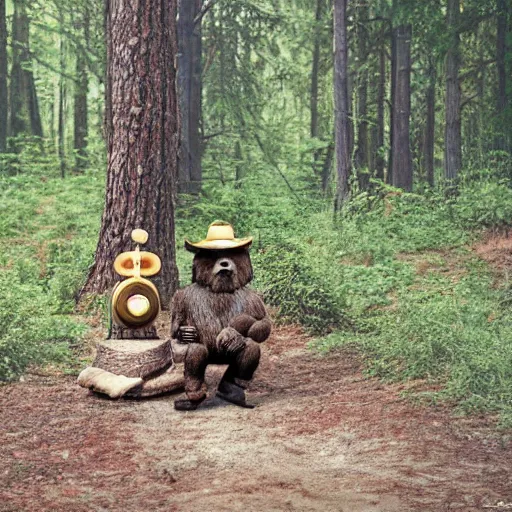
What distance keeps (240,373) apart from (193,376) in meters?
0.40

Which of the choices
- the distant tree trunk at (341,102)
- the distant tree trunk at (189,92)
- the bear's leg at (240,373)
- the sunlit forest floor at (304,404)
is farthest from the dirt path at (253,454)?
the distant tree trunk at (341,102)

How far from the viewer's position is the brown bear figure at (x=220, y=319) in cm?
725

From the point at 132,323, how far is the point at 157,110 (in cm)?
372

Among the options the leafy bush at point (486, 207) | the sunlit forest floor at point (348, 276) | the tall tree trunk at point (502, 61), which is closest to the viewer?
the sunlit forest floor at point (348, 276)

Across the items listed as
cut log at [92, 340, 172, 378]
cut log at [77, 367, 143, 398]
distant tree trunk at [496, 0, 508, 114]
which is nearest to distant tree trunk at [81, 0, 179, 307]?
cut log at [92, 340, 172, 378]

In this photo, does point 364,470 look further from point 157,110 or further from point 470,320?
point 157,110

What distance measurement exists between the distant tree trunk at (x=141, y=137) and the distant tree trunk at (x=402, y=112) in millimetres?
11864

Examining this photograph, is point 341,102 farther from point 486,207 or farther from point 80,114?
point 80,114

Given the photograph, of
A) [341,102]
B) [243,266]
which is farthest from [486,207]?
[243,266]

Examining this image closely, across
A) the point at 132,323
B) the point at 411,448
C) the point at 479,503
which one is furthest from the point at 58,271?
the point at 479,503

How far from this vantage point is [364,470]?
5520mm

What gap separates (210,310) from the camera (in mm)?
7426

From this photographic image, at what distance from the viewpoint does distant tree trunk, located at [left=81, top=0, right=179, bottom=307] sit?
10.4 metres

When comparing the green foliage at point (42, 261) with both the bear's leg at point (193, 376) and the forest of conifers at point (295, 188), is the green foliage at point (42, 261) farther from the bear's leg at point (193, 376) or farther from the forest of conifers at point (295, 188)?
the bear's leg at point (193, 376)
